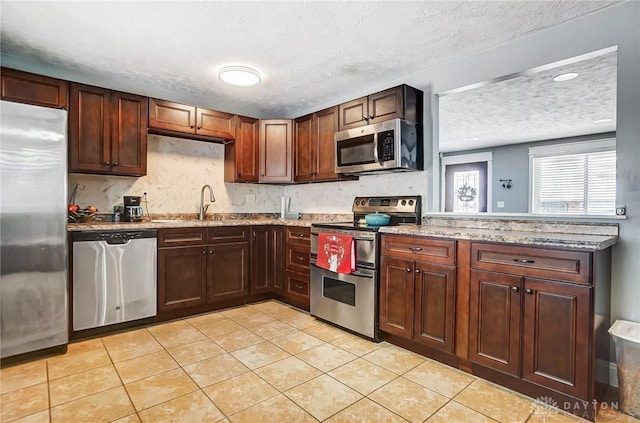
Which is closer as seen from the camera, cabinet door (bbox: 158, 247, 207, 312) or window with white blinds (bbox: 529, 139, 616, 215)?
window with white blinds (bbox: 529, 139, 616, 215)

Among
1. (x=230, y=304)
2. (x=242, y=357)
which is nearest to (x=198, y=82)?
(x=230, y=304)

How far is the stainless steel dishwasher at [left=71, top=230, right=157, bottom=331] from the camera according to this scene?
276 centimetres

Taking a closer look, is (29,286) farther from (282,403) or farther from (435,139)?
(435,139)

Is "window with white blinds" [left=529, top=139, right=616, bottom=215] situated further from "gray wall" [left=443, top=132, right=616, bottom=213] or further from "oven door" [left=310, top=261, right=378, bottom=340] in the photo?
"oven door" [left=310, top=261, right=378, bottom=340]

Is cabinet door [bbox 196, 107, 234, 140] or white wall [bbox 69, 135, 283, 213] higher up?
cabinet door [bbox 196, 107, 234, 140]

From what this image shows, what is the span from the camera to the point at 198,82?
3.49m

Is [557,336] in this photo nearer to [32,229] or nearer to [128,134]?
[32,229]

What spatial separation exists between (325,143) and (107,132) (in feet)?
6.96

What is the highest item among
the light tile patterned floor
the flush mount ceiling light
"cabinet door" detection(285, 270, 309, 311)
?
the flush mount ceiling light

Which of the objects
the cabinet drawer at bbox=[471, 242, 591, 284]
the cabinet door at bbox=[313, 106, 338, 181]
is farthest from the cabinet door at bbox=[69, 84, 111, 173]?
the cabinet drawer at bbox=[471, 242, 591, 284]

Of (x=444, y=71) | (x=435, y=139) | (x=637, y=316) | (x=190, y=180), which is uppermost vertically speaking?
(x=444, y=71)

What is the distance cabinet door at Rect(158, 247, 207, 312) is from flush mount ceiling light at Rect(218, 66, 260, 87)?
5.44 ft

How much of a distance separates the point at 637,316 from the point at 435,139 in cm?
185

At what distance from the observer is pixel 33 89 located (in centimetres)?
279
